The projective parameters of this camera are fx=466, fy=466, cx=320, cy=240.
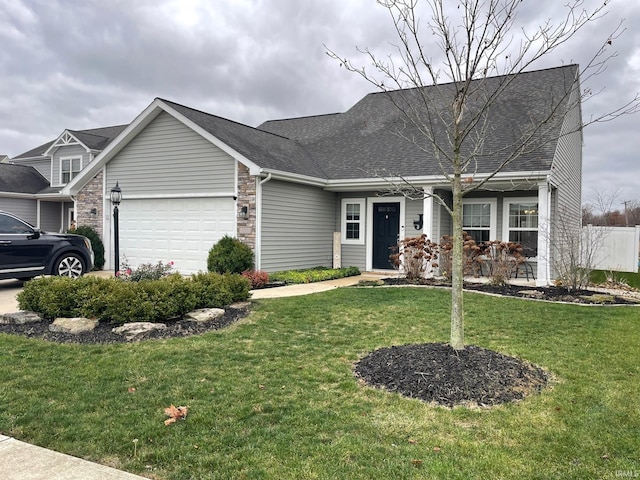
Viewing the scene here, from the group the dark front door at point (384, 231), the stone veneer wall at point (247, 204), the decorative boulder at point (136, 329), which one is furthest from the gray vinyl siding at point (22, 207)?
the decorative boulder at point (136, 329)

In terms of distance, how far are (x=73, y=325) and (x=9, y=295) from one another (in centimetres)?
429

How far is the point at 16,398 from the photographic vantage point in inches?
155

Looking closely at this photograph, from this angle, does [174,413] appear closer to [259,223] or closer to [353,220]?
[259,223]

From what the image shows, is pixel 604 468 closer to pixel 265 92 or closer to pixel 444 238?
pixel 444 238

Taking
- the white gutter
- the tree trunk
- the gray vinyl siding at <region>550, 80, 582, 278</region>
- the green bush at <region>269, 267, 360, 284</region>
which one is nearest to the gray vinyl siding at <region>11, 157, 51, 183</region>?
the white gutter

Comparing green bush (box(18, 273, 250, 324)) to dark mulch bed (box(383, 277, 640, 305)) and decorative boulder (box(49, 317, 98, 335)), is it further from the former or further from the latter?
dark mulch bed (box(383, 277, 640, 305))

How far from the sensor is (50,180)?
2253cm

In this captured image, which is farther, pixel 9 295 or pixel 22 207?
pixel 22 207

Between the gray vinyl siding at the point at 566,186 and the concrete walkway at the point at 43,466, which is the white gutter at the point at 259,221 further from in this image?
the concrete walkway at the point at 43,466

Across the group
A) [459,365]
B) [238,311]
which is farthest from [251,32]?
[459,365]

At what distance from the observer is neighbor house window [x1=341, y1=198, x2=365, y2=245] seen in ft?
47.0

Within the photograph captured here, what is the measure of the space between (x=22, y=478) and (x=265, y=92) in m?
18.6

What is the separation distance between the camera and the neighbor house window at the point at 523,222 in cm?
1238

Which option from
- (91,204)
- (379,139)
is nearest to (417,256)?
(379,139)
